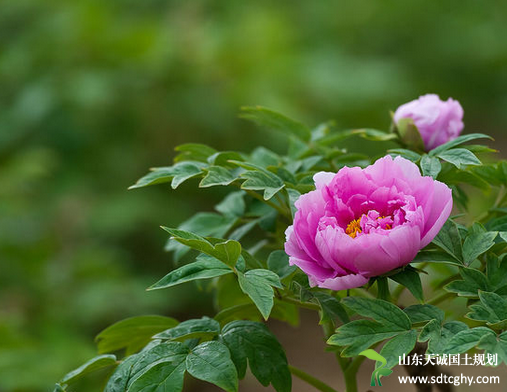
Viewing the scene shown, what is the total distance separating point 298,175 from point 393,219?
0.14 meters

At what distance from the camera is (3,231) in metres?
1.89

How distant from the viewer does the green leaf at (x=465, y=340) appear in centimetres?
52

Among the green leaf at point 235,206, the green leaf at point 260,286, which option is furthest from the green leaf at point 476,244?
the green leaf at point 235,206

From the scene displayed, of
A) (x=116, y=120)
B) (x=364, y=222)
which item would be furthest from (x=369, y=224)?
(x=116, y=120)

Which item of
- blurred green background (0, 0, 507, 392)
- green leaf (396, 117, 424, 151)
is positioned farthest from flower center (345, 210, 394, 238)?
blurred green background (0, 0, 507, 392)

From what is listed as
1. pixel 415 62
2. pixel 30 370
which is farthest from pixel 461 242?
pixel 415 62

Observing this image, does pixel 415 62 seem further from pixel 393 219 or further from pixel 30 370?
pixel 393 219

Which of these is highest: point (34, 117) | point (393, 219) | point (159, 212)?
point (393, 219)

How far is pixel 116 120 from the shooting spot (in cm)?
236

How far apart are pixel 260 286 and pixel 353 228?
3.7 inches

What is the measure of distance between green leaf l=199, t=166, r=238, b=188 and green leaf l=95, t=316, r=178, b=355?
153 millimetres

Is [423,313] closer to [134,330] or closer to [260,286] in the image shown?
[260,286]

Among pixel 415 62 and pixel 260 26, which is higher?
pixel 260 26

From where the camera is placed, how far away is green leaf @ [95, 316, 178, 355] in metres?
0.72
